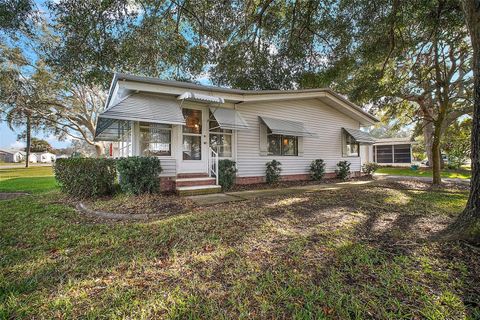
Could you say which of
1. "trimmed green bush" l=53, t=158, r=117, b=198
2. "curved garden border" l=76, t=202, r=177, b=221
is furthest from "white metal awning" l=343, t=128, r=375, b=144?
"trimmed green bush" l=53, t=158, r=117, b=198

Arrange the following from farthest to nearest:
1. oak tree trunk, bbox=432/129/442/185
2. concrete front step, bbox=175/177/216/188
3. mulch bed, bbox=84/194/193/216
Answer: oak tree trunk, bbox=432/129/442/185, concrete front step, bbox=175/177/216/188, mulch bed, bbox=84/194/193/216

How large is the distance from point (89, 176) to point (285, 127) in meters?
7.25

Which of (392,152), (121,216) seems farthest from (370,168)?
(392,152)

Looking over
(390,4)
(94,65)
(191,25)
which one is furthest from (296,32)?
(94,65)

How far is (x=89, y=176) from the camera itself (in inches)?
255

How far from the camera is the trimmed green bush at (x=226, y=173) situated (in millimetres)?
7898

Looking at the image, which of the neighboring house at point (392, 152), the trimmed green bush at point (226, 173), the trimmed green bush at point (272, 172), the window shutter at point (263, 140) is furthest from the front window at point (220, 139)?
the neighboring house at point (392, 152)

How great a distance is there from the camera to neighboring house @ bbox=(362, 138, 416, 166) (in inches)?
981

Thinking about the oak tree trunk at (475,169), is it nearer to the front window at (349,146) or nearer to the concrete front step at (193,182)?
the concrete front step at (193,182)

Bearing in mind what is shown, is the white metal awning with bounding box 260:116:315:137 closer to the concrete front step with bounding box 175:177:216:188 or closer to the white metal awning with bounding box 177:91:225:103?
the white metal awning with bounding box 177:91:225:103

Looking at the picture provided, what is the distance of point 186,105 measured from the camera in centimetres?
788

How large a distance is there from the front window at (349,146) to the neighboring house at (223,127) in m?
0.06

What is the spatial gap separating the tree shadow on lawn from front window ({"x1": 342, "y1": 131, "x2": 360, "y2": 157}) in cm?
821

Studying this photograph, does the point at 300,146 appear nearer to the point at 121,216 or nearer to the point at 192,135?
the point at 192,135
